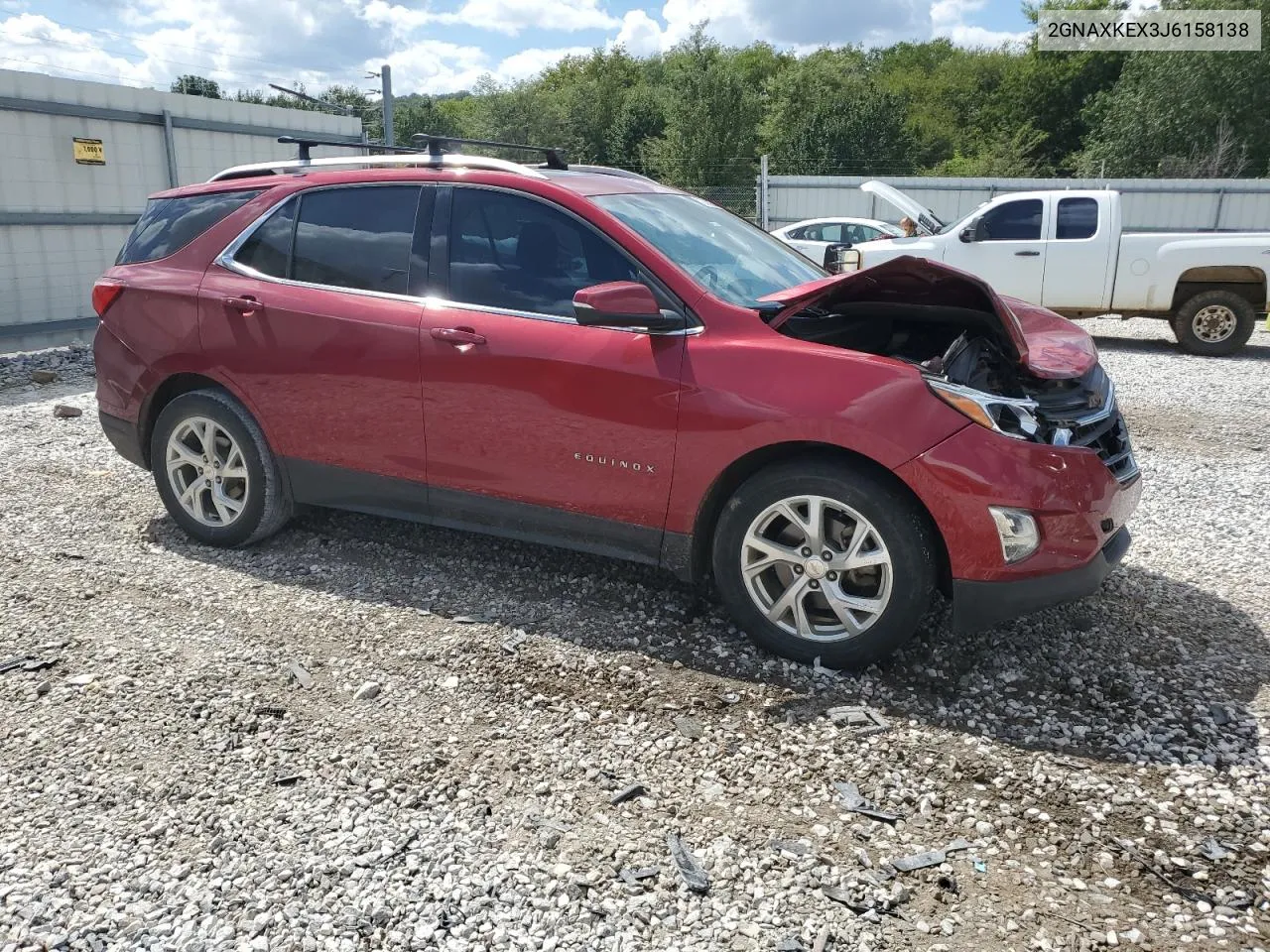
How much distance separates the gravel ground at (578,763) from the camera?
8.18 feet

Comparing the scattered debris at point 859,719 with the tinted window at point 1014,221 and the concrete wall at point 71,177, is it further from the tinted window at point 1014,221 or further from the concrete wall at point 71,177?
the concrete wall at point 71,177

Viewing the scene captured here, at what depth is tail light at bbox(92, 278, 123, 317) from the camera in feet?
16.4

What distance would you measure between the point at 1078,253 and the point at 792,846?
11548 mm

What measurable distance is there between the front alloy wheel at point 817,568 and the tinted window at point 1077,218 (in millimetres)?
10553

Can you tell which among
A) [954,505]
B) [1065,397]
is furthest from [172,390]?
[1065,397]

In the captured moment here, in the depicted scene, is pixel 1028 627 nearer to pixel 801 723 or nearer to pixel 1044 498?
pixel 1044 498

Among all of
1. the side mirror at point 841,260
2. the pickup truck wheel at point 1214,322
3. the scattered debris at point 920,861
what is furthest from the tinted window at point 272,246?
the pickup truck wheel at point 1214,322

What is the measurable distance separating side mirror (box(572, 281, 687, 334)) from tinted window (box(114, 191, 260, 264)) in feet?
7.15

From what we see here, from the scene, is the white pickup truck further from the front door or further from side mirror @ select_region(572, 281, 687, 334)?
side mirror @ select_region(572, 281, 687, 334)

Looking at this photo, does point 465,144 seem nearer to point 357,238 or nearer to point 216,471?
point 357,238

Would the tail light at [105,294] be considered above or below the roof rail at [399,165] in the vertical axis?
below

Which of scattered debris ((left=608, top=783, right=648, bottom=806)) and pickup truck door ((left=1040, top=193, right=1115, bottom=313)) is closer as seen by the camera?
scattered debris ((left=608, top=783, right=648, bottom=806))

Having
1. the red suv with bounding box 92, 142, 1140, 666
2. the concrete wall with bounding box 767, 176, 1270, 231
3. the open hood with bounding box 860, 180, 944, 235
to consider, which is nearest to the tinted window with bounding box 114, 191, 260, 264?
the red suv with bounding box 92, 142, 1140, 666

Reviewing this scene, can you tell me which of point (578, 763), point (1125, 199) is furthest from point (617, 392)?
point (1125, 199)
